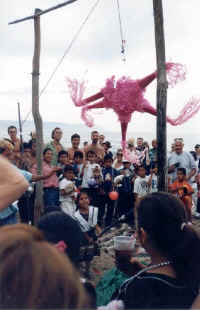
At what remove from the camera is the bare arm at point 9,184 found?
168cm

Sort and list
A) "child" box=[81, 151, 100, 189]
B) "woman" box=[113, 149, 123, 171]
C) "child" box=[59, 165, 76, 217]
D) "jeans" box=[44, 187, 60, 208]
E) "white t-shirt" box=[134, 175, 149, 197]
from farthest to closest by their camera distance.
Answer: "woman" box=[113, 149, 123, 171], "white t-shirt" box=[134, 175, 149, 197], "child" box=[81, 151, 100, 189], "jeans" box=[44, 187, 60, 208], "child" box=[59, 165, 76, 217]

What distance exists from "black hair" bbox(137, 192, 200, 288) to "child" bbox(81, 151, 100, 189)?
4218 millimetres

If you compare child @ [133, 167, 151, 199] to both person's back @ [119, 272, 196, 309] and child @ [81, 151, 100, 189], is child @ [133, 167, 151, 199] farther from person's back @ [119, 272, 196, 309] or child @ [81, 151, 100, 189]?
person's back @ [119, 272, 196, 309]

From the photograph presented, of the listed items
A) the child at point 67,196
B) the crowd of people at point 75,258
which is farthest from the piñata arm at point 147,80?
the child at point 67,196

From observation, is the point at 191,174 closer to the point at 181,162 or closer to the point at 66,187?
the point at 181,162

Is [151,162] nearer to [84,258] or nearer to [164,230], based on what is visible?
[84,258]

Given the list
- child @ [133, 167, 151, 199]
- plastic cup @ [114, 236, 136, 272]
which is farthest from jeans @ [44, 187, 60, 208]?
plastic cup @ [114, 236, 136, 272]

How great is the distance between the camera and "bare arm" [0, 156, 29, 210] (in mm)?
1677

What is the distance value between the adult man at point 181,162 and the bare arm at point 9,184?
4.61 metres

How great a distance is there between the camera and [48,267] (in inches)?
30.3

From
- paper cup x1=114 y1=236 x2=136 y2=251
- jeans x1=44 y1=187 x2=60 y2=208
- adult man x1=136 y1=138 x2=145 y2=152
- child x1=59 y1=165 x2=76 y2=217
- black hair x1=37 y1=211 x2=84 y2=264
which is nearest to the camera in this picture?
black hair x1=37 y1=211 x2=84 y2=264

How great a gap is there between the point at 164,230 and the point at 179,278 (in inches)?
7.2

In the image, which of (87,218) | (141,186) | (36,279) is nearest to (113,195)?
(141,186)

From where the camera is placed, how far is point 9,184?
1.69 m
